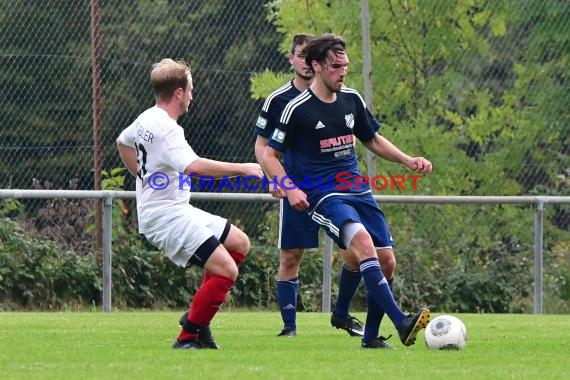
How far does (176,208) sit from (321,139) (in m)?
1.08

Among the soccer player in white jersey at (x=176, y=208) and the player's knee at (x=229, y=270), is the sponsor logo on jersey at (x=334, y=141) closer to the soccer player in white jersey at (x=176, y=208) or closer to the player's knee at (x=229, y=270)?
the soccer player in white jersey at (x=176, y=208)

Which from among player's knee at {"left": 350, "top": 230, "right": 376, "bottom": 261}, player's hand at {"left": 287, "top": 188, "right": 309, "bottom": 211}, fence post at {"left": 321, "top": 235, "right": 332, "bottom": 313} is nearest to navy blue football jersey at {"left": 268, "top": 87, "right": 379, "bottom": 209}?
player's hand at {"left": 287, "top": 188, "right": 309, "bottom": 211}

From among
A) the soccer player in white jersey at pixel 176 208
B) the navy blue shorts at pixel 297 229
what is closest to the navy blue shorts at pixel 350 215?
the soccer player in white jersey at pixel 176 208

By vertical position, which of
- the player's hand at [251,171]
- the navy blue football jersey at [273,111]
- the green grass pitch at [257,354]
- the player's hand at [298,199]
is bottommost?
the green grass pitch at [257,354]

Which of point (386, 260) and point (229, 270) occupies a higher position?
point (386, 260)

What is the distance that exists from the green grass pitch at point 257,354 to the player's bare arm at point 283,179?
871mm

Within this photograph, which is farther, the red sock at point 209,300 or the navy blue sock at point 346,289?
the navy blue sock at point 346,289

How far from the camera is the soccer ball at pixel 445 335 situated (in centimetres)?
792

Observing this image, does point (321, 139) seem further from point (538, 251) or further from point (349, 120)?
point (538, 251)

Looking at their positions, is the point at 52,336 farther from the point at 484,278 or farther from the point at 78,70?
the point at 484,278

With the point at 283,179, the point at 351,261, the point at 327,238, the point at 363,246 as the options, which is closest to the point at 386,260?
A: the point at 351,261

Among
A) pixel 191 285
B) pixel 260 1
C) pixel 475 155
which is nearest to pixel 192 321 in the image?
pixel 191 285

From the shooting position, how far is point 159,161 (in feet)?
25.8

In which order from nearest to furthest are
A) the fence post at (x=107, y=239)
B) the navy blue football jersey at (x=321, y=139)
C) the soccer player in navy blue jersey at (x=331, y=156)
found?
the soccer player in navy blue jersey at (x=331, y=156) < the navy blue football jersey at (x=321, y=139) < the fence post at (x=107, y=239)
